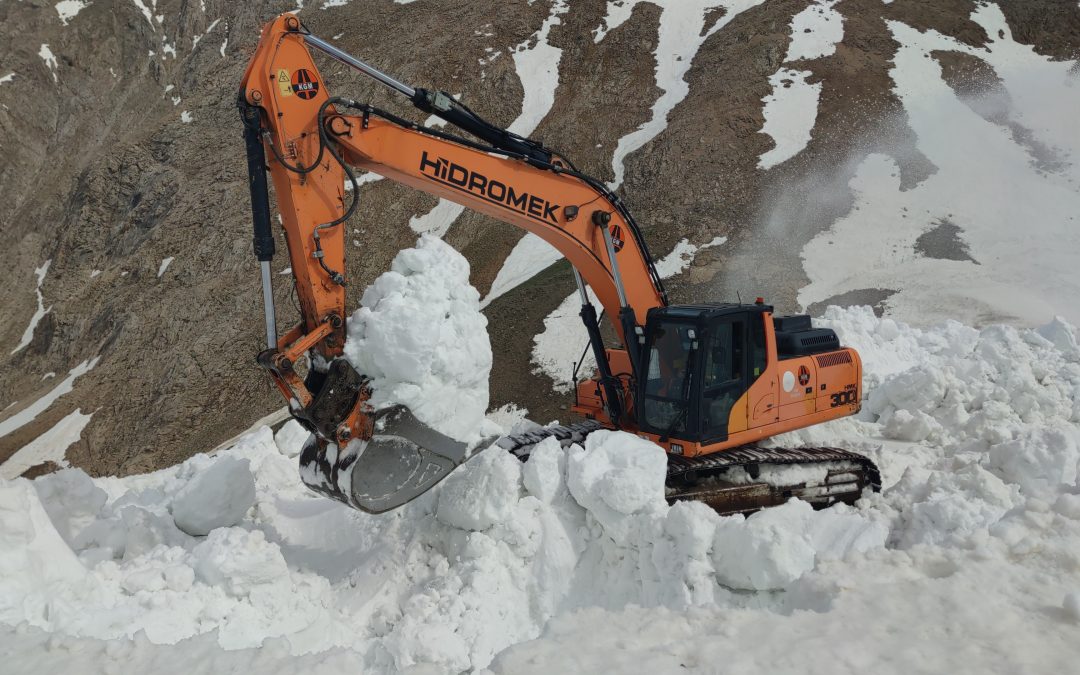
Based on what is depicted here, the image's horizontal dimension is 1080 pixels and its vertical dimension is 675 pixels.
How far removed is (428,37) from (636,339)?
29.7 m

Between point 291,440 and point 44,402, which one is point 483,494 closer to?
point 291,440

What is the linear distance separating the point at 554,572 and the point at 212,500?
302 centimetres

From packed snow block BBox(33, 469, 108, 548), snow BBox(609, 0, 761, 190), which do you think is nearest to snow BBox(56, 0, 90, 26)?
snow BBox(609, 0, 761, 190)

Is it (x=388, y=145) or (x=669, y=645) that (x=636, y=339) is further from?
(x=669, y=645)

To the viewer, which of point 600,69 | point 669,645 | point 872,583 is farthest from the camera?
point 600,69

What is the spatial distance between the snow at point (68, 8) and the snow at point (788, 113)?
39.3 metres

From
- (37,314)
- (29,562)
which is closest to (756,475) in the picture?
(29,562)

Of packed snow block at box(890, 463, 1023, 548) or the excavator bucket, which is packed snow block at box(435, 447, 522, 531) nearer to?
the excavator bucket

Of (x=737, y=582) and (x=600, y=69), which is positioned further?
(x=600, y=69)

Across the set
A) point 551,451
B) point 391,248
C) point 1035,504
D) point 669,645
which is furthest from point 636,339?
point 391,248

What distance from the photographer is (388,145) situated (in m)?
6.71

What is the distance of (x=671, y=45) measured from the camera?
33.1 metres

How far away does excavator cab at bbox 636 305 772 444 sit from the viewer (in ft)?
24.7

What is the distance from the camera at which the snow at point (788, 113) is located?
26391mm
